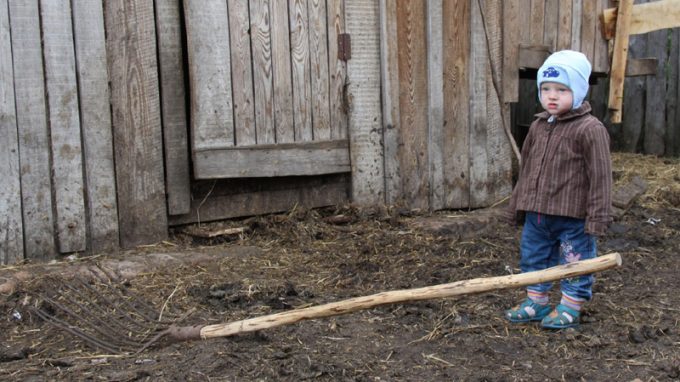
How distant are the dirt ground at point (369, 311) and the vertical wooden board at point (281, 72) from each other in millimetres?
635

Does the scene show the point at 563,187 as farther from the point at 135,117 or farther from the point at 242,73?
the point at 135,117

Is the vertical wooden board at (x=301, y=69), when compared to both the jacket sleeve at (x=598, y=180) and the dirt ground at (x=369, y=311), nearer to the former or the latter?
the dirt ground at (x=369, y=311)

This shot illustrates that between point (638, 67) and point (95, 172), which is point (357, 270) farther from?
point (638, 67)

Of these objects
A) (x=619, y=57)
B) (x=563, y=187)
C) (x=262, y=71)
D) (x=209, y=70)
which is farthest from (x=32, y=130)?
(x=619, y=57)

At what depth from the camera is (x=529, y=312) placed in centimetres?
411

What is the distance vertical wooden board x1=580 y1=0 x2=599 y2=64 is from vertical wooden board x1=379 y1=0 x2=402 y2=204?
206 centimetres

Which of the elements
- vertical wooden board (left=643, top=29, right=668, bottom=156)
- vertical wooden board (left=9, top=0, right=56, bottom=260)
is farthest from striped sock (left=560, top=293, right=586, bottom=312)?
vertical wooden board (left=643, top=29, right=668, bottom=156)

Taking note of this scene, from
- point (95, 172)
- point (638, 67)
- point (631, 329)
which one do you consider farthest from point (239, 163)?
point (638, 67)

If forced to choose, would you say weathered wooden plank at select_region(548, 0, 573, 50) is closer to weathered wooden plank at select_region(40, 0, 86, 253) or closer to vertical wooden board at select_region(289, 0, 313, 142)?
vertical wooden board at select_region(289, 0, 313, 142)

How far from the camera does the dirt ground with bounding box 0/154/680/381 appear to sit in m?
3.46

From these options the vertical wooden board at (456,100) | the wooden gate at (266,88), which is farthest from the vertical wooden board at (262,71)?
the vertical wooden board at (456,100)

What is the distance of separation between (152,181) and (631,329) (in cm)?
313

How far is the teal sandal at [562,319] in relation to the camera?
157 inches

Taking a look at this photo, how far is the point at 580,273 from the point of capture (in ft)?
11.2
